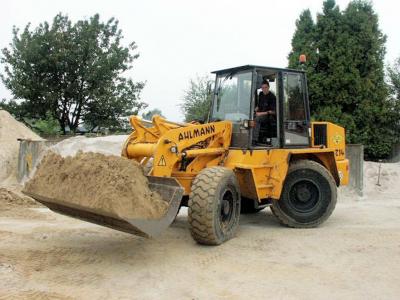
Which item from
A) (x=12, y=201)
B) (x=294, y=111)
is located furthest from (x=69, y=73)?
(x=294, y=111)

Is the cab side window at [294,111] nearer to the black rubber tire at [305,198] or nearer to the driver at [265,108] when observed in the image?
the driver at [265,108]

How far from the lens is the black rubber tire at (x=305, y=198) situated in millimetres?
8055

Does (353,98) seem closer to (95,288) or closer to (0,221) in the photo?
(0,221)

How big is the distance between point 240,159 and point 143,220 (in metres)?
2.44

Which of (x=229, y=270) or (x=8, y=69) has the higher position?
(x=8, y=69)

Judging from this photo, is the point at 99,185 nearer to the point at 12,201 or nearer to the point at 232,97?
the point at 232,97

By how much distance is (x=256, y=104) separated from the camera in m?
7.65

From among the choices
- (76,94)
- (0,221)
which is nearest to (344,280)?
(0,221)

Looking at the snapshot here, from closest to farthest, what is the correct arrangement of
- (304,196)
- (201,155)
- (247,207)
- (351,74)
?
(201,155)
(304,196)
(247,207)
(351,74)

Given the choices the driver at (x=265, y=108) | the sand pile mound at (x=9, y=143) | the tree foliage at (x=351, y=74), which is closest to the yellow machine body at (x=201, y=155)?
the driver at (x=265, y=108)

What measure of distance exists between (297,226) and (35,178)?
14.0 ft

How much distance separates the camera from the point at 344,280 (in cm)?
527

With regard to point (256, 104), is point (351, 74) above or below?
above

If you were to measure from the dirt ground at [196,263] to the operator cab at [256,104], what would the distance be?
4.89 feet
